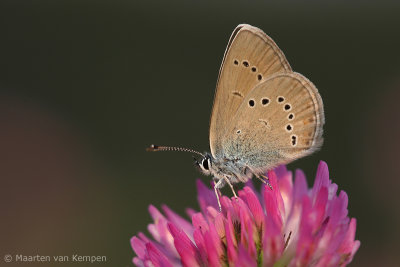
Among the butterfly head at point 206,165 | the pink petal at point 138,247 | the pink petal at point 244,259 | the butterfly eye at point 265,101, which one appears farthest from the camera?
the butterfly head at point 206,165

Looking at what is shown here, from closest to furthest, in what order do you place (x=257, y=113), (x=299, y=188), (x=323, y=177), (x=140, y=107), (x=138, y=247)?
(x=323, y=177)
(x=138, y=247)
(x=299, y=188)
(x=257, y=113)
(x=140, y=107)

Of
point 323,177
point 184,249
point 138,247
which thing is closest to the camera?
point 184,249

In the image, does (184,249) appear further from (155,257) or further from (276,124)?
(276,124)

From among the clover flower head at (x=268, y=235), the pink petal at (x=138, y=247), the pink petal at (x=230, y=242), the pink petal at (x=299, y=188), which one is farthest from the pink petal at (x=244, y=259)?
the pink petal at (x=299, y=188)

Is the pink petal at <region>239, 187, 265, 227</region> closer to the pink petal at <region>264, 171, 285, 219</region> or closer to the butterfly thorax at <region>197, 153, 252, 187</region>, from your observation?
the pink petal at <region>264, 171, 285, 219</region>

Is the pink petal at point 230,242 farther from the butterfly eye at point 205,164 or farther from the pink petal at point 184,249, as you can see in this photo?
the butterfly eye at point 205,164

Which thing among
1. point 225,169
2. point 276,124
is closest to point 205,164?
point 225,169

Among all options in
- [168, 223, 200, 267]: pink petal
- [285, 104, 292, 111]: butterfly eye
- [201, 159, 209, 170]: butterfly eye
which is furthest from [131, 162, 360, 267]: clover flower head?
[285, 104, 292, 111]: butterfly eye
